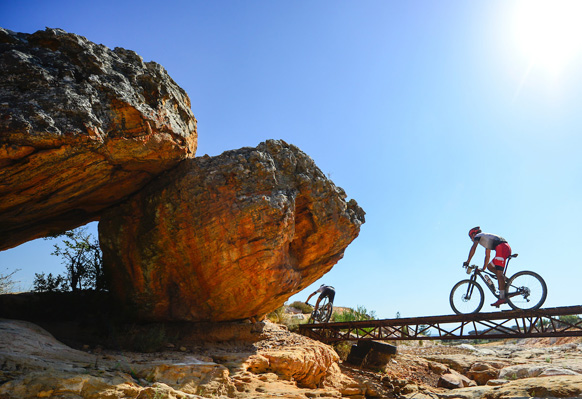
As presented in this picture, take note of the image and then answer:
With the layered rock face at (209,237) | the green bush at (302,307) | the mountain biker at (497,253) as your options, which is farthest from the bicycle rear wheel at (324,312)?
the green bush at (302,307)

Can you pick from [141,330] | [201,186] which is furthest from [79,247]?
[201,186]

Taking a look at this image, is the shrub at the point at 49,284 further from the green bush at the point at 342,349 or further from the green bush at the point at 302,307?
the green bush at the point at 302,307

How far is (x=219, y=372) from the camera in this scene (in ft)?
27.5

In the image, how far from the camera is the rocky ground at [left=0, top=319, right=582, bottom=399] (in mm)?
6023

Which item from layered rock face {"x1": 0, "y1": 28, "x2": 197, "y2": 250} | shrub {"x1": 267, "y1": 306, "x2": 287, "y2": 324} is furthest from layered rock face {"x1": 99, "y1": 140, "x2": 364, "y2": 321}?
shrub {"x1": 267, "y1": 306, "x2": 287, "y2": 324}

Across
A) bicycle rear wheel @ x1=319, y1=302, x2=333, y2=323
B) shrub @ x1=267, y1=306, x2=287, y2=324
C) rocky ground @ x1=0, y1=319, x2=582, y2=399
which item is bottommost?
rocky ground @ x1=0, y1=319, x2=582, y2=399

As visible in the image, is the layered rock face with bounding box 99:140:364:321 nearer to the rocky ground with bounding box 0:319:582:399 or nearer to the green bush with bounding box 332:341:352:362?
the rocky ground with bounding box 0:319:582:399

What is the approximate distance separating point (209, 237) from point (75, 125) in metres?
4.57

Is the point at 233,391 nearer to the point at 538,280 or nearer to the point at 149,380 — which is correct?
the point at 149,380

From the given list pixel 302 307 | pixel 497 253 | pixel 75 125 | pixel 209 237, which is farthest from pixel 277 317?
pixel 302 307

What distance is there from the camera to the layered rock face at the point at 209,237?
10633mm

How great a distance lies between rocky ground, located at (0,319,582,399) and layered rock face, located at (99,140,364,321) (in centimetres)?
154

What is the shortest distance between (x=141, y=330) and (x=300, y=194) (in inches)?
267

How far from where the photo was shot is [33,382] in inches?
220
